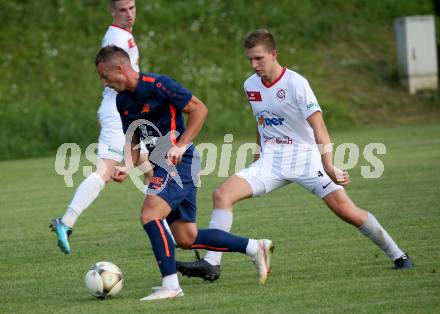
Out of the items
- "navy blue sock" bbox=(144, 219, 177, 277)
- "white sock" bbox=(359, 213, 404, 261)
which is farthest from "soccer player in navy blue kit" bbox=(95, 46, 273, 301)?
"white sock" bbox=(359, 213, 404, 261)

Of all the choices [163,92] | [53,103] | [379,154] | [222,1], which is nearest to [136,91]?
[163,92]

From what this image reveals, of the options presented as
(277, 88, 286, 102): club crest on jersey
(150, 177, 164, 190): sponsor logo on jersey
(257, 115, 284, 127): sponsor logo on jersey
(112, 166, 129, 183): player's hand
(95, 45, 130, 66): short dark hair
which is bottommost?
(150, 177, 164, 190): sponsor logo on jersey

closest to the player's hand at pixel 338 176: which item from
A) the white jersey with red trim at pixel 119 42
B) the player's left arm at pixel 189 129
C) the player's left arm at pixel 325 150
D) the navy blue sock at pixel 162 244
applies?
the player's left arm at pixel 325 150

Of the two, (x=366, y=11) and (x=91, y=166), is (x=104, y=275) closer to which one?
(x=91, y=166)

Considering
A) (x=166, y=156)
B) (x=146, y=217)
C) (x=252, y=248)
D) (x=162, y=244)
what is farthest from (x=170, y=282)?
(x=166, y=156)

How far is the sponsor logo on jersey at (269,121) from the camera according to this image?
7.61m

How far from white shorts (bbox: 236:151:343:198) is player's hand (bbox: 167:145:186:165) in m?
0.95

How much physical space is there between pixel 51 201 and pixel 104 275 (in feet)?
21.7

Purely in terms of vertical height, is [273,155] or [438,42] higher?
[438,42]

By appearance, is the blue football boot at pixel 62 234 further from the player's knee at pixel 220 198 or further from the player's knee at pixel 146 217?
the player's knee at pixel 146 217

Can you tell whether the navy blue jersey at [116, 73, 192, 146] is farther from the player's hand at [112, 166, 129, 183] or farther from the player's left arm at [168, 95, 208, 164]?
the player's hand at [112, 166, 129, 183]

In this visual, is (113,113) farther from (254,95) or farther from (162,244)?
(162,244)

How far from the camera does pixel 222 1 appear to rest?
2727 cm

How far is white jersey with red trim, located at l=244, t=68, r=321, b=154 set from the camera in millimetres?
7469
